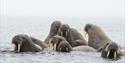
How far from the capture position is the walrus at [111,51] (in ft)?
68.6

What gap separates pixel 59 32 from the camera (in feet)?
80.4

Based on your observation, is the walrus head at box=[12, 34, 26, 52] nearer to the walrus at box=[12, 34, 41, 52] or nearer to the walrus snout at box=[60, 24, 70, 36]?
the walrus at box=[12, 34, 41, 52]

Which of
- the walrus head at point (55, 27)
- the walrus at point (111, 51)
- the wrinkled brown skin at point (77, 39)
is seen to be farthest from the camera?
the walrus head at point (55, 27)

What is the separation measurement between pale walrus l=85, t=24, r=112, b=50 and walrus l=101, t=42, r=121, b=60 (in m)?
3.25

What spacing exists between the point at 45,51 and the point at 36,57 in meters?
2.26

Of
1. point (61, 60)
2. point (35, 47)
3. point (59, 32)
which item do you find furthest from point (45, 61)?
point (59, 32)

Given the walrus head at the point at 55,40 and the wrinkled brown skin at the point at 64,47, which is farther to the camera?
the walrus head at the point at 55,40

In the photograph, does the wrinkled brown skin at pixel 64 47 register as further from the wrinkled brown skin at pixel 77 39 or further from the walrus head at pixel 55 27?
the walrus head at pixel 55 27

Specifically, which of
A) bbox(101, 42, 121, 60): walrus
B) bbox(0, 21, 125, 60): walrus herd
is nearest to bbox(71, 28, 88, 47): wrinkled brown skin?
bbox(0, 21, 125, 60): walrus herd

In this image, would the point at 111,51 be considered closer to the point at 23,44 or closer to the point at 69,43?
the point at 23,44

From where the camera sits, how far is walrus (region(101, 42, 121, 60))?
68.6 ft

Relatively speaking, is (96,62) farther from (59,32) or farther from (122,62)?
(59,32)

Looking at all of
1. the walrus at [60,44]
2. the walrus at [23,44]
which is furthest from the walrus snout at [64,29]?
the walrus at [23,44]

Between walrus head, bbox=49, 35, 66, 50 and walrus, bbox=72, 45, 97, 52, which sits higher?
walrus head, bbox=49, 35, 66, 50
